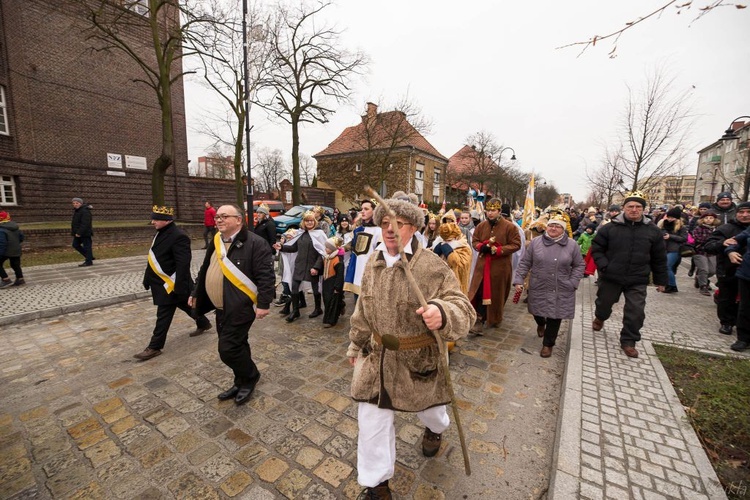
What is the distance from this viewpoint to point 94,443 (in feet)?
9.55

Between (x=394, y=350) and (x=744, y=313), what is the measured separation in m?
5.75

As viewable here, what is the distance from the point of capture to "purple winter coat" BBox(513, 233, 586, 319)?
4.57m

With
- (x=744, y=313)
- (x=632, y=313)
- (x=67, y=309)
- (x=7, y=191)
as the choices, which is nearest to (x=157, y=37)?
(x=7, y=191)

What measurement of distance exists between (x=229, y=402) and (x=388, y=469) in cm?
217

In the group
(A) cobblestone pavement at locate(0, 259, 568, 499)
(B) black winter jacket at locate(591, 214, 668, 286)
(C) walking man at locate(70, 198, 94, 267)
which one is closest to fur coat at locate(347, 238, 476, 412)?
(A) cobblestone pavement at locate(0, 259, 568, 499)

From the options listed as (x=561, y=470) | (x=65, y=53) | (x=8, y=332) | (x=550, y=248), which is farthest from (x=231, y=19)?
(x=561, y=470)

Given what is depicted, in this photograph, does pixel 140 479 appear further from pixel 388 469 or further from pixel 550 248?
pixel 550 248

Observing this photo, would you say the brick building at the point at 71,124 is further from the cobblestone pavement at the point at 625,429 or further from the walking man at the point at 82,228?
the cobblestone pavement at the point at 625,429

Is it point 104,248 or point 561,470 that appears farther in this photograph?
point 104,248

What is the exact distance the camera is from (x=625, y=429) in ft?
9.70

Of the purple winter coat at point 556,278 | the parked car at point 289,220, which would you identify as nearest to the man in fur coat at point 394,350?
the purple winter coat at point 556,278

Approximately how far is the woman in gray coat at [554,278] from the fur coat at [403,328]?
3.05 m

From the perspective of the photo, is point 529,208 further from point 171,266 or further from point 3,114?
point 3,114

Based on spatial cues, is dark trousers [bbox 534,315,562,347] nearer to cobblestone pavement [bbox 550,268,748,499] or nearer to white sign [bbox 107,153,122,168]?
cobblestone pavement [bbox 550,268,748,499]
